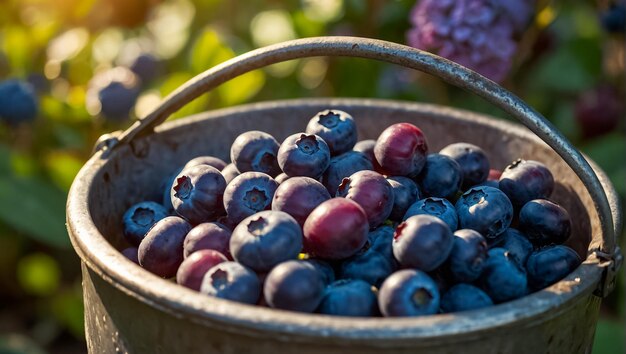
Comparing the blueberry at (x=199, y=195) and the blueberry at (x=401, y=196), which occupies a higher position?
the blueberry at (x=401, y=196)

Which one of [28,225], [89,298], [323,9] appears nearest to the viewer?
[89,298]

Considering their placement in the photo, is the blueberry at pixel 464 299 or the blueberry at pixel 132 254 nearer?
the blueberry at pixel 464 299

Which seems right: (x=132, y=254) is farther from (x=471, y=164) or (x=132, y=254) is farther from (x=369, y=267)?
(x=471, y=164)

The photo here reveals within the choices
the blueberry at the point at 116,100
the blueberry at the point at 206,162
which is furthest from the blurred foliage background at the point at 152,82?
the blueberry at the point at 206,162

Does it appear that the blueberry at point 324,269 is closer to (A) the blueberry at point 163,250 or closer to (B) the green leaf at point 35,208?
(A) the blueberry at point 163,250

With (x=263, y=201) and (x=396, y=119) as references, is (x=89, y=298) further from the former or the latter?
(x=396, y=119)

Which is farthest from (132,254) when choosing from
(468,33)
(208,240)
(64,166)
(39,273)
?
(39,273)

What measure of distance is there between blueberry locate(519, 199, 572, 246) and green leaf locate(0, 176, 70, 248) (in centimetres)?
113

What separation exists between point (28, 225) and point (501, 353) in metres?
1.28

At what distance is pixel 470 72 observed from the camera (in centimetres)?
95

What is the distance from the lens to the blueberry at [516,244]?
3.33 feet

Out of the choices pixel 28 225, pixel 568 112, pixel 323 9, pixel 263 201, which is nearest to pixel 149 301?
pixel 263 201

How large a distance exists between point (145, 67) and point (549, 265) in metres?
1.51

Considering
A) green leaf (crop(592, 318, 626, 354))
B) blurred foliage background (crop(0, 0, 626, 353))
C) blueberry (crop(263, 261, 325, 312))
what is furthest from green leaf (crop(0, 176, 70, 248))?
green leaf (crop(592, 318, 626, 354))
